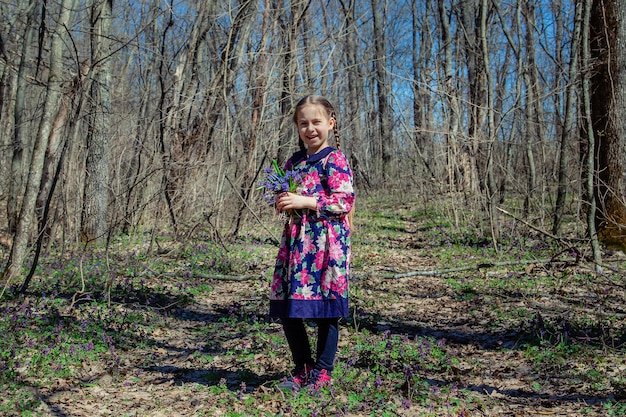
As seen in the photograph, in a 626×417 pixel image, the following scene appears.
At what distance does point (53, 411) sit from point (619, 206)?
667 centimetres

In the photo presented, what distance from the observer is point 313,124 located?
3.32 metres

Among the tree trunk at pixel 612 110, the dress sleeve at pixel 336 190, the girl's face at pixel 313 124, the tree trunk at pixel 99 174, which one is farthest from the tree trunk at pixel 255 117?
the dress sleeve at pixel 336 190

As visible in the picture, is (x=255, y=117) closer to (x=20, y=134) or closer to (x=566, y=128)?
(x=566, y=128)

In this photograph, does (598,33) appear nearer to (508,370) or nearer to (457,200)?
(457,200)

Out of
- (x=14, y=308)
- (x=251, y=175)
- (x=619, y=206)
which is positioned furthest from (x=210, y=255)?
(x=619, y=206)

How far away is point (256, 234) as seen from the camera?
10125 mm

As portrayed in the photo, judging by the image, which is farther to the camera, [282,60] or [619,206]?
[282,60]

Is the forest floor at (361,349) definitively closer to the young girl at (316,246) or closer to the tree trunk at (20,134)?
the young girl at (316,246)

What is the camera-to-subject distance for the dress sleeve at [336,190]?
10.5ft

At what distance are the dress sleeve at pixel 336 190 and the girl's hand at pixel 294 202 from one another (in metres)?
0.05

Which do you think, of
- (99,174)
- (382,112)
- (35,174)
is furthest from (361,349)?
(382,112)

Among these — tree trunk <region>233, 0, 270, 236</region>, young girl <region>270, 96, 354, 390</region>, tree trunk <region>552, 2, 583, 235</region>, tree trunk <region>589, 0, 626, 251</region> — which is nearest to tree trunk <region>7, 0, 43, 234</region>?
tree trunk <region>233, 0, 270, 236</region>

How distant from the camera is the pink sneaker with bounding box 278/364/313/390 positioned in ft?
11.2

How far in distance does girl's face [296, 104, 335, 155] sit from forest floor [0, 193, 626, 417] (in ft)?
4.95
